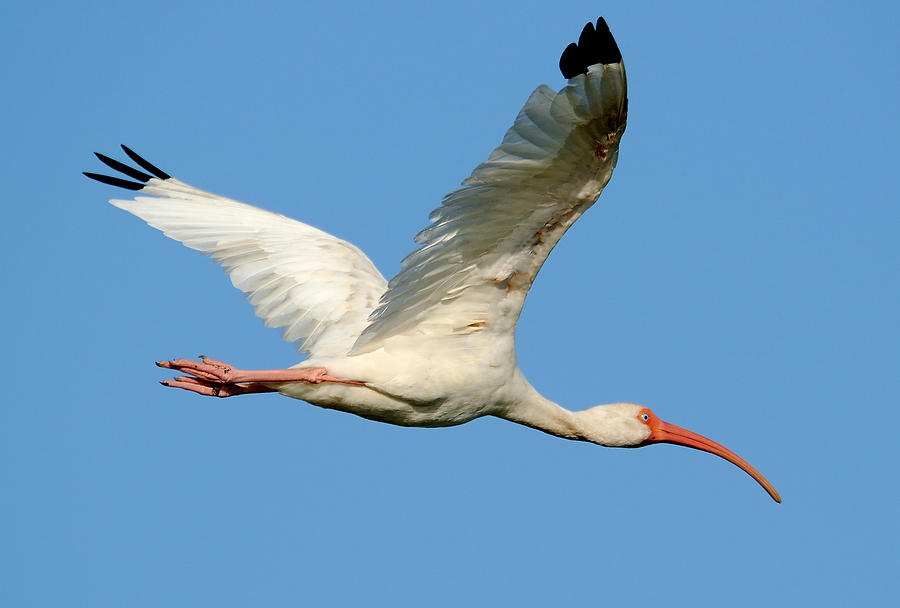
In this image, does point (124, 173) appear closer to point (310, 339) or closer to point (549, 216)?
point (310, 339)

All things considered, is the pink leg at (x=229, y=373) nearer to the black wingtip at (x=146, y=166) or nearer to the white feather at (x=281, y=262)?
the white feather at (x=281, y=262)

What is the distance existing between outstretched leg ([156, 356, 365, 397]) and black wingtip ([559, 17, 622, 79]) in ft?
12.2

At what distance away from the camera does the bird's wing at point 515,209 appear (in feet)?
30.0

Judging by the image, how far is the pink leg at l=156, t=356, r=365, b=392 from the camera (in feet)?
35.1

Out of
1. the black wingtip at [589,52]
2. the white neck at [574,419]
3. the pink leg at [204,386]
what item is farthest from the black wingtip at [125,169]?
the black wingtip at [589,52]

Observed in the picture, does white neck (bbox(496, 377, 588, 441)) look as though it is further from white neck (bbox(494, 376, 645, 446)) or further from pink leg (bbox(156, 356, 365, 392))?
pink leg (bbox(156, 356, 365, 392))

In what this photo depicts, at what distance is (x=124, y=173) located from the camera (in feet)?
46.0

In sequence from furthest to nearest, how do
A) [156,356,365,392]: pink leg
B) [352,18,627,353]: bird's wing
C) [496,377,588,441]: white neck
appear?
[496,377,588,441]: white neck → [156,356,365,392]: pink leg → [352,18,627,353]: bird's wing

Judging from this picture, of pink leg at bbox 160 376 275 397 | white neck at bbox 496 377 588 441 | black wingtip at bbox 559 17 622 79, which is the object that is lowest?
pink leg at bbox 160 376 275 397

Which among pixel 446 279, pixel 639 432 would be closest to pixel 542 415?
pixel 639 432

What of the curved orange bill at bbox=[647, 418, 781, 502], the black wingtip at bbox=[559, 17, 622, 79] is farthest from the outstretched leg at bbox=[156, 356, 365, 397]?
the curved orange bill at bbox=[647, 418, 781, 502]

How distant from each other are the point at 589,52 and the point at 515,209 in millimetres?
1580

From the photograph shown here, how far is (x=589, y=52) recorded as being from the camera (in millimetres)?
9000

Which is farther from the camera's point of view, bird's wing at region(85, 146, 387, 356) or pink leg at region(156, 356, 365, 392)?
bird's wing at region(85, 146, 387, 356)
